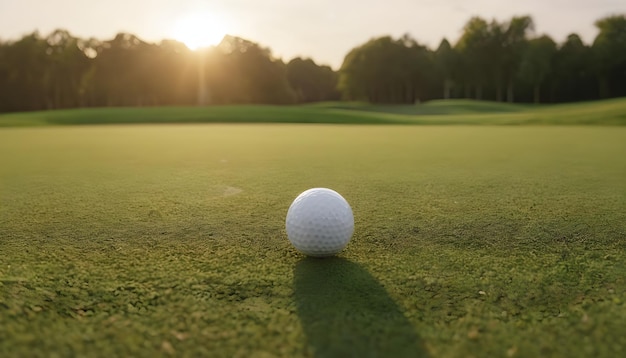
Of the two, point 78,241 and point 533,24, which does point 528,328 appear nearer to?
point 78,241

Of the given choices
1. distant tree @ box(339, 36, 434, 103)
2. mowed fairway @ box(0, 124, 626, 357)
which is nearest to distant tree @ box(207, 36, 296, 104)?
distant tree @ box(339, 36, 434, 103)

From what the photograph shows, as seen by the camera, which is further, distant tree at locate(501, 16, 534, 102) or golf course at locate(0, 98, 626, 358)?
distant tree at locate(501, 16, 534, 102)

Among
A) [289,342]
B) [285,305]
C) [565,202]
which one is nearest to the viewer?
[289,342]

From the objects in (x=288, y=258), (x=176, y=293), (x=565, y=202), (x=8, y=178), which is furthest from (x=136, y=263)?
(x=8, y=178)

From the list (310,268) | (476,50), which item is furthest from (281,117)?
(476,50)

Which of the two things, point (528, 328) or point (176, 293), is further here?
point (176, 293)

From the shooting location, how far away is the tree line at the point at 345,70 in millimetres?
50469

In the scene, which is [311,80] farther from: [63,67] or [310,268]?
[310,268]

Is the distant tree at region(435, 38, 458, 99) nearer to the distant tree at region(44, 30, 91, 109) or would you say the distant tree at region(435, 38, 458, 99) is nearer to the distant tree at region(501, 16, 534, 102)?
the distant tree at region(501, 16, 534, 102)

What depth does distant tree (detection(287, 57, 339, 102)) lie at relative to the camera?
8281 centimetres

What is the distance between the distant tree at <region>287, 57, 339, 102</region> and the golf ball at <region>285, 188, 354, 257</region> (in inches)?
3134

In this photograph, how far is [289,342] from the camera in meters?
1.73

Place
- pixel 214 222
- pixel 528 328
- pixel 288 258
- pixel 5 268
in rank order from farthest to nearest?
pixel 214 222, pixel 288 258, pixel 5 268, pixel 528 328

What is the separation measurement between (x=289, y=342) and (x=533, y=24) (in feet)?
189
